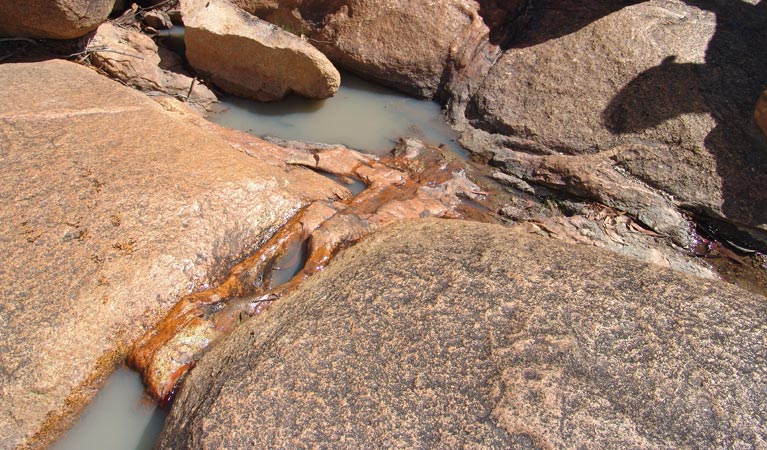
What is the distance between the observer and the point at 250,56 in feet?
13.0

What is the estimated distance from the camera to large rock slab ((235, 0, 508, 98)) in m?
4.26

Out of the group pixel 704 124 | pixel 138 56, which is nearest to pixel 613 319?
pixel 704 124

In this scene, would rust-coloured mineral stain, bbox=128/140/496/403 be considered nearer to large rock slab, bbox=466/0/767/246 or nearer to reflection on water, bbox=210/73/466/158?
reflection on water, bbox=210/73/466/158

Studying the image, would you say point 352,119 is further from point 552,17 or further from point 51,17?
point 51,17

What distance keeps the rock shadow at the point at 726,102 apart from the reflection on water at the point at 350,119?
1.26m

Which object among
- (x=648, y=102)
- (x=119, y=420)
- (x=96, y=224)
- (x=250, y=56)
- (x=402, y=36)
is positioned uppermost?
(x=648, y=102)

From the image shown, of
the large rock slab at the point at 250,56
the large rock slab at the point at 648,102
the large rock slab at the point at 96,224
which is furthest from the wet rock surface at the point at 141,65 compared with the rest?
the large rock slab at the point at 648,102

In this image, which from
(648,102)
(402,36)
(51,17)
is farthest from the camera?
(402,36)

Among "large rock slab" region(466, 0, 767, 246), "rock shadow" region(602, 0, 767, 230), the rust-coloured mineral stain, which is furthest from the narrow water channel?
"rock shadow" region(602, 0, 767, 230)

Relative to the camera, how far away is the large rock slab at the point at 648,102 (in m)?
3.50

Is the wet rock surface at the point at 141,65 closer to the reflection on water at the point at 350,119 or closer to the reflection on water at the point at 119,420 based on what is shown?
the reflection on water at the point at 350,119

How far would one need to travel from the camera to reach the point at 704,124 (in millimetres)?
3572

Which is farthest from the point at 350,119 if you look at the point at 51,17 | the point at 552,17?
the point at 51,17

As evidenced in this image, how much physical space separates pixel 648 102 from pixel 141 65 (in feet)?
11.9
